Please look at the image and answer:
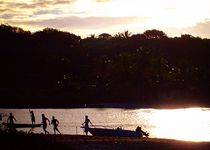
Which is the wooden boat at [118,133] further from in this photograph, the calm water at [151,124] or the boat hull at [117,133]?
the calm water at [151,124]

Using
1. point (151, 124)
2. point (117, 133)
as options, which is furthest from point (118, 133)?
point (151, 124)

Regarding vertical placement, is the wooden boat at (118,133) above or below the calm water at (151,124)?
above

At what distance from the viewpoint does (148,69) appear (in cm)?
19350

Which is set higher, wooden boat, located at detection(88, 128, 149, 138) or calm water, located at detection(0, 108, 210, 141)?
wooden boat, located at detection(88, 128, 149, 138)

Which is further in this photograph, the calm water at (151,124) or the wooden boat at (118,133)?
the calm water at (151,124)

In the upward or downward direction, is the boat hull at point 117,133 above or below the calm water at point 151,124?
above

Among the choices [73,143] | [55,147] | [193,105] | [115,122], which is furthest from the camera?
[193,105]

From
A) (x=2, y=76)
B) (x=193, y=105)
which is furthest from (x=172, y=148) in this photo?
(x=2, y=76)

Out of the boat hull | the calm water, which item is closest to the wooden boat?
the boat hull

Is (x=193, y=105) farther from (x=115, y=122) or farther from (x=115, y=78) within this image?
(x=115, y=122)

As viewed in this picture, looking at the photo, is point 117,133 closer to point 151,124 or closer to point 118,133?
point 118,133

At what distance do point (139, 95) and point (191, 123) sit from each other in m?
74.4

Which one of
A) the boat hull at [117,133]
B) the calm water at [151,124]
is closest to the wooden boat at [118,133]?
the boat hull at [117,133]

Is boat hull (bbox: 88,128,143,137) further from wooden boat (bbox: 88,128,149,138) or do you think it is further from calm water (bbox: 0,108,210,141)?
calm water (bbox: 0,108,210,141)
